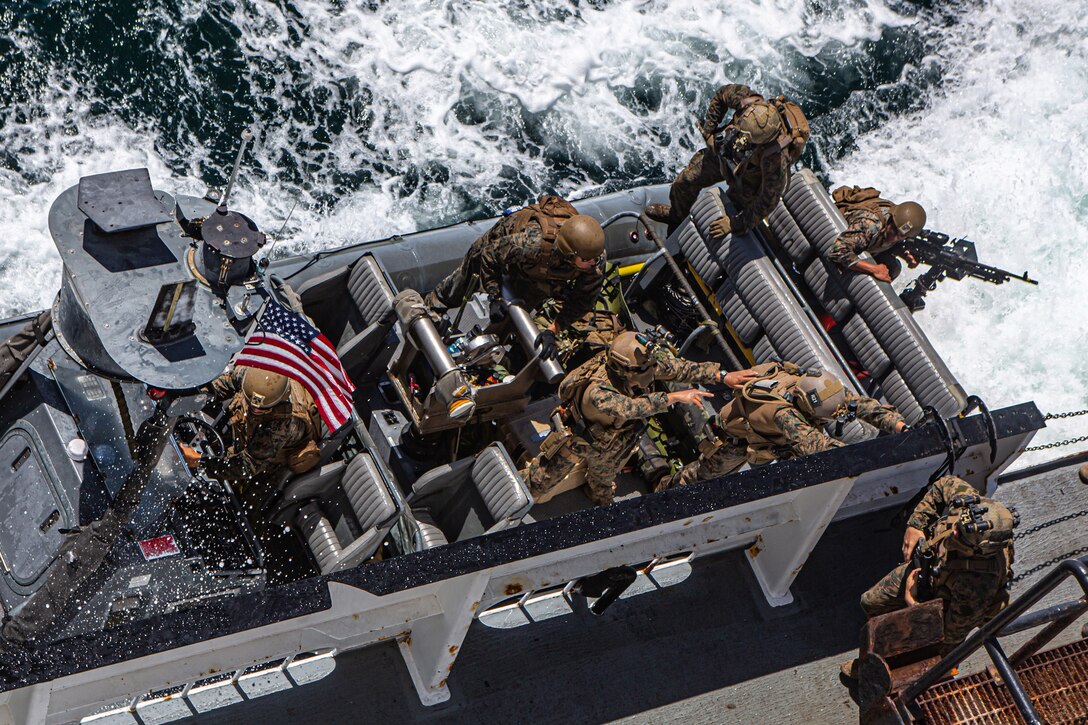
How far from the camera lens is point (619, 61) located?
49.5 feet

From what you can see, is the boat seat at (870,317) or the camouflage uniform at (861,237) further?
the camouflage uniform at (861,237)

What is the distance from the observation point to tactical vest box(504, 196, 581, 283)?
9.11 metres

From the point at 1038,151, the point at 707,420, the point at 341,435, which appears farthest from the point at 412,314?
the point at 1038,151

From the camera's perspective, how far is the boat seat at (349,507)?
25.6ft

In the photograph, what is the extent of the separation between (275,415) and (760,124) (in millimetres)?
4266

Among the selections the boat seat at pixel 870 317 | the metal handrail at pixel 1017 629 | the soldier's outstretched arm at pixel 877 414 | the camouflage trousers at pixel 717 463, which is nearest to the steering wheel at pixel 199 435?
the camouflage trousers at pixel 717 463

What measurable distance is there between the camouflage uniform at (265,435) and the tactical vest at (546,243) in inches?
77.1

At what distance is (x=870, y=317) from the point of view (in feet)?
32.7

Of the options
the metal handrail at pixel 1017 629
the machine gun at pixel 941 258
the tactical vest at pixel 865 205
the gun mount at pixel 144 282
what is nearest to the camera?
the metal handrail at pixel 1017 629

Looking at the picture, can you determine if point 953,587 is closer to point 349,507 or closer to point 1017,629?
point 1017,629

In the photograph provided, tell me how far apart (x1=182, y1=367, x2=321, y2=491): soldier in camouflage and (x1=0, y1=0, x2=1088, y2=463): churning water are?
4681 mm

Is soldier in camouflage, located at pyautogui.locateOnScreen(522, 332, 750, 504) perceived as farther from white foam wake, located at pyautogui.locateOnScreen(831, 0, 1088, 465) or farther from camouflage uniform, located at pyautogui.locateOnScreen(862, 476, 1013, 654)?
white foam wake, located at pyautogui.locateOnScreen(831, 0, 1088, 465)

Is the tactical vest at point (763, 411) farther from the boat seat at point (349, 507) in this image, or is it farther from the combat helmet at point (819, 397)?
the boat seat at point (349, 507)

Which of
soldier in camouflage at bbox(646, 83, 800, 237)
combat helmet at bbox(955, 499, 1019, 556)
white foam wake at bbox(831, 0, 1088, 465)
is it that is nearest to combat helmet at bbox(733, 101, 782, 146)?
soldier in camouflage at bbox(646, 83, 800, 237)
